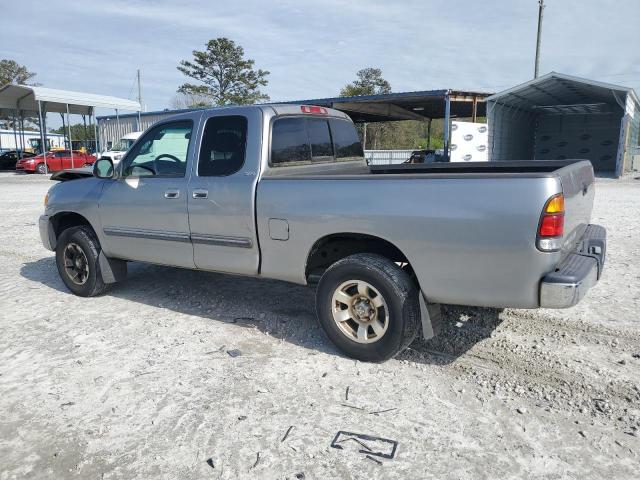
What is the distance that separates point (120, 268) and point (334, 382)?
3.14 meters

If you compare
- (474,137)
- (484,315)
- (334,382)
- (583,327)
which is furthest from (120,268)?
(474,137)

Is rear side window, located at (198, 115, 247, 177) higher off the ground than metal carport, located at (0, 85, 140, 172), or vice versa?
metal carport, located at (0, 85, 140, 172)

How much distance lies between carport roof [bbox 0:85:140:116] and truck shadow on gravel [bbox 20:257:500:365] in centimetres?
2713

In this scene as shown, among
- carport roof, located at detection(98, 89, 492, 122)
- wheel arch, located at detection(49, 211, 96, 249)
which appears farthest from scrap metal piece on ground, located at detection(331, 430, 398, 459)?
carport roof, located at detection(98, 89, 492, 122)

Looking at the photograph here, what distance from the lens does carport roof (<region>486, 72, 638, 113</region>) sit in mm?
22562

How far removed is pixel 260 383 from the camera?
3.58 metres

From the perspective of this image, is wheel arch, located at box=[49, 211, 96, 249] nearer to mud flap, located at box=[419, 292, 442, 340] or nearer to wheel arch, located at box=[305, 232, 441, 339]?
wheel arch, located at box=[305, 232, 441, 339]

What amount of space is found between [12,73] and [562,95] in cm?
5881

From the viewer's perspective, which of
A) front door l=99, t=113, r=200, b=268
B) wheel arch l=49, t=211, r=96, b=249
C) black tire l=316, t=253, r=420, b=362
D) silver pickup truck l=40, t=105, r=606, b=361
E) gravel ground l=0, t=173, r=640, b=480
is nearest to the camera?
gravel ground l=0, t=173, r=640, b=480

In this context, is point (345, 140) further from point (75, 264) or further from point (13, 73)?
point (13, 73)

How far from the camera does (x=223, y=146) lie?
4.50 meters

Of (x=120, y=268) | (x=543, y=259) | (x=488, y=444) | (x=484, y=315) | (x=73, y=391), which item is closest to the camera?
(x=488, y=444)

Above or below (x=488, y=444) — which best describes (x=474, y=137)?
above

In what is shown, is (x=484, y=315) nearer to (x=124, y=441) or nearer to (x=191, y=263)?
(x=191, y=263)
